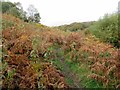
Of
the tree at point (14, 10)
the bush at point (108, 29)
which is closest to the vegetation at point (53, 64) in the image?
the bush at point (108, 29)

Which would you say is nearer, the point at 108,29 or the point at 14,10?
the point at 108,29

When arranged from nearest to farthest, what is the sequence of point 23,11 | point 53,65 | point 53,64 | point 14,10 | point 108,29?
1. point 53,65
2. point 53,64
3. point 108,29
4. point 14,10
5. point 23,11

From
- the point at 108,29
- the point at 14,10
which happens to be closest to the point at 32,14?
the point at 14,10

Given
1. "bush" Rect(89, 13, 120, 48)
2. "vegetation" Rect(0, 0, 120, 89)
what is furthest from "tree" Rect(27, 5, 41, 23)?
"vegetation" Rect(0, 0, 120, 89)

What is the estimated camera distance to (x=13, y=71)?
9242mm

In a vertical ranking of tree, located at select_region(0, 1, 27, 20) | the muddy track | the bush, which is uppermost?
tree, located at select_region(0, 1, 27, 20)

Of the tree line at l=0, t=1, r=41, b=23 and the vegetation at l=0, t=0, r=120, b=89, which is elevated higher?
the tree line at l=0, t=1, r=41, b=23

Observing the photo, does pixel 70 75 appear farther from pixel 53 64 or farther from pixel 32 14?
pixel 32 14

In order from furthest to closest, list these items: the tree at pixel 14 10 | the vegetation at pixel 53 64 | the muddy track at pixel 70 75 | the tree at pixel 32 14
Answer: the tree at pixel 32 14 < the tree at pixel 14 10 < the muddy track at pixel 70 75 < the vegetation at pixel 53 64

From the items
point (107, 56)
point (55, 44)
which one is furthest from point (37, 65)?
point (55, 44)

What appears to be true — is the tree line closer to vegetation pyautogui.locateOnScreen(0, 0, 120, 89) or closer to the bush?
the bush

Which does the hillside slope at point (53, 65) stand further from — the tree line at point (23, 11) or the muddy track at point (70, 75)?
the tree line at point (23, 11)

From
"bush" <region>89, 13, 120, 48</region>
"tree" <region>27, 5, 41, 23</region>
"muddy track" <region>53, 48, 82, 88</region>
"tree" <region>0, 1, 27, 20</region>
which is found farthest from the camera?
"tree" <region>27, 5, 41, 23</region>

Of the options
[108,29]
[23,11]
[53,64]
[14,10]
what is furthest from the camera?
[23,11]
